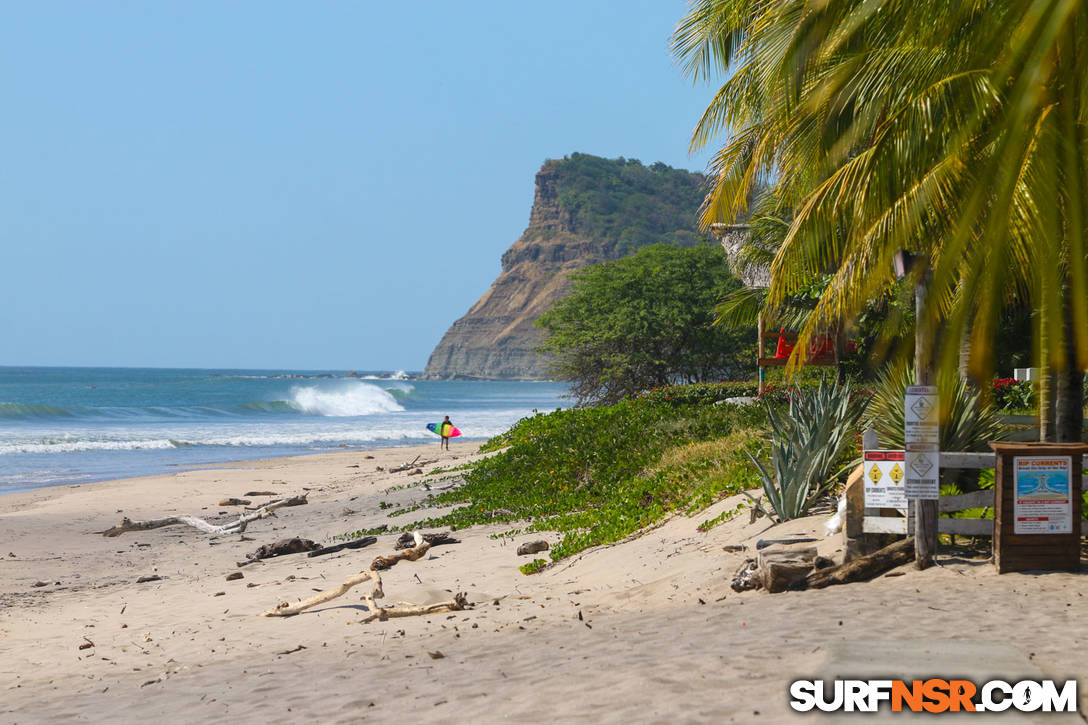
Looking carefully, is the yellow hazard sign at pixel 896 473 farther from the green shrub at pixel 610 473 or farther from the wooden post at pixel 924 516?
the green shrub at pixel 610 473

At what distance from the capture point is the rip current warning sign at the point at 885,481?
24.0 feet

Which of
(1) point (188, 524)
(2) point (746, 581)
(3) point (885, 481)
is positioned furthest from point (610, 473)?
(3) point (885, 481)

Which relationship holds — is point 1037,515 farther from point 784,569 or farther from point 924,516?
point 784,569

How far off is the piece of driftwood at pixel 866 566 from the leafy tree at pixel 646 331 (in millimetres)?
25337

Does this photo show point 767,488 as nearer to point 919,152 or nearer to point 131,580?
point 919,152

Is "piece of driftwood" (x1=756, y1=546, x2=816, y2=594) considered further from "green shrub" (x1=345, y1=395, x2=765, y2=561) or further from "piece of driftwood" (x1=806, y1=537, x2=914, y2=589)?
"green shrub" (x1=345, y1=395, x2=765, y2=561)

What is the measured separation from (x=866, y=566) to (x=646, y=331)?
2583 centimetres

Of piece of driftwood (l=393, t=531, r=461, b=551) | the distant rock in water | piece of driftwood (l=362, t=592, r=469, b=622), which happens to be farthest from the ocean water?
the distant rock in water

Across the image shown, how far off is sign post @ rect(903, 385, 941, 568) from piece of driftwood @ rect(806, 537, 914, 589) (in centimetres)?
21

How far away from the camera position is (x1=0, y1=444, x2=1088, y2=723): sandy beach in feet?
16.1

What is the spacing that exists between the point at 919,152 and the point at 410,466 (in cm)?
1811

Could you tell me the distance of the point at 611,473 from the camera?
14.8 m

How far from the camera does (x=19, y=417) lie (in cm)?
5088

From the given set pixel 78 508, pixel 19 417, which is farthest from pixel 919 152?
pixel 19 417
